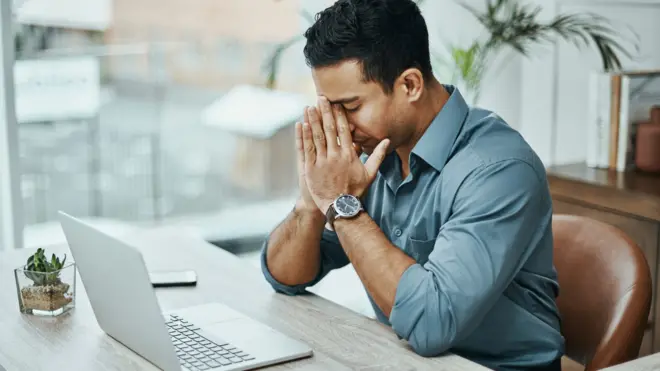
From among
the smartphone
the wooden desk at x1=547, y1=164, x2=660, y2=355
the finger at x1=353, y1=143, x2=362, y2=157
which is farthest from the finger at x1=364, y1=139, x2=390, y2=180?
the wooden desk at x1=547, y1=164, x2=660, y2=355

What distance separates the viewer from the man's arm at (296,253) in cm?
179

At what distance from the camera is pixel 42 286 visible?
1.64 meters

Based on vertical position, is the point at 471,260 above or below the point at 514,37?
below

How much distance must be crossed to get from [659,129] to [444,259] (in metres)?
1.39

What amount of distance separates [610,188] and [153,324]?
1596 mm

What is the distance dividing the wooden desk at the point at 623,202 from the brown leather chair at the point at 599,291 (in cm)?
60

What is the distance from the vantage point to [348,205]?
5.30 ft

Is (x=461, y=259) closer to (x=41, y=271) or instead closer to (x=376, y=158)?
(x=376, y=158)

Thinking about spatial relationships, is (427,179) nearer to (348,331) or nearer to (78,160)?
(348,331)

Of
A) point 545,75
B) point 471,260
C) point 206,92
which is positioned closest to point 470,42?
point 545,75

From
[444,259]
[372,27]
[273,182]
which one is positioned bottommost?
[273,182]

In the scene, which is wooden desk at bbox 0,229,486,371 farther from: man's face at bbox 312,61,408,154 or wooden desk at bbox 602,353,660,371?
man's face at bbox 312,61,408,154

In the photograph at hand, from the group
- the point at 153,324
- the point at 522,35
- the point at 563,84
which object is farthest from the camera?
the point at 563,84

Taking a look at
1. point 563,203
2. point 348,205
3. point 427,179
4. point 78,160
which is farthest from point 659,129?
point 78,160
